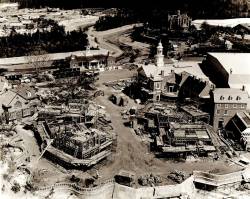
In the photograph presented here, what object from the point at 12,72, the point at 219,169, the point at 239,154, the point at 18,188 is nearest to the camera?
the point at 18,188

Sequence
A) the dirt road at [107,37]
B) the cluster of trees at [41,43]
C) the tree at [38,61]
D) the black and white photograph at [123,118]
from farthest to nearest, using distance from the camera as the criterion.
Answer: the dirt road at [107,37], the cluster of trees at [41,43], the tree at [38,61], the black and white photograph at [123,118]

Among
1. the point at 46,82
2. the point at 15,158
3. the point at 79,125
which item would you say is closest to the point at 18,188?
the point at 15,158

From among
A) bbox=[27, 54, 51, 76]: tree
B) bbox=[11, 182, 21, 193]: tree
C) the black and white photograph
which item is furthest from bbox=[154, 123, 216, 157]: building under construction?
bbox=[27, 54, 51, 76]: tree

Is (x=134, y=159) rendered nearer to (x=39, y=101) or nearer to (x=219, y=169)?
(x=219, y=169)

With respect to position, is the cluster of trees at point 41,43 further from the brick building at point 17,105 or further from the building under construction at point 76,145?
the building under construction at point 76,145

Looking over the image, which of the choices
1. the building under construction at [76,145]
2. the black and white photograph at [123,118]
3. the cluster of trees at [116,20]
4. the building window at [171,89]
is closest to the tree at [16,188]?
the black and white photograph at [123,118]
